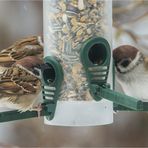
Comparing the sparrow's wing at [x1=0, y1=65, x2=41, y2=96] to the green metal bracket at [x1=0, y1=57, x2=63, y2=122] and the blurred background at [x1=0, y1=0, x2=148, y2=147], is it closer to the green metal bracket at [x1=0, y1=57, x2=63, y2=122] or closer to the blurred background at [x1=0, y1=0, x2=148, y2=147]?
the green metal bracket at [x1=0, y1=57, x2=63, y2=122]

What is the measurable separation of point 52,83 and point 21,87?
0.12 m

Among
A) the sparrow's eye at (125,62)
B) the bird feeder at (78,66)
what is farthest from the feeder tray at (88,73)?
the sparrow's eye at (125,62)

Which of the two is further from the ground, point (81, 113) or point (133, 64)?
point (133, 64)

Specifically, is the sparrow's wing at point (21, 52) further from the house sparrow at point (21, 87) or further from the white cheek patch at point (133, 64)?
the white cheek patch at point (133, 64)

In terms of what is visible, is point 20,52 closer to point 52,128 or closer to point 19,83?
point 19,83

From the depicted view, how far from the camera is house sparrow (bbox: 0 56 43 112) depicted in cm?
189

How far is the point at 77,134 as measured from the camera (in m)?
2.84

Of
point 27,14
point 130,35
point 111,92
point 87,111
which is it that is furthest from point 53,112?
point 27,14

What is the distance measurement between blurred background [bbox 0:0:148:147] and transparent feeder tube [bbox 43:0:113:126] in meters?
0.56

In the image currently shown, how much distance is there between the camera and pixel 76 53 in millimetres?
1810

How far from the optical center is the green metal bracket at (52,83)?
181 cm

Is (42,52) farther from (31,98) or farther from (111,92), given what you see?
(111,92)

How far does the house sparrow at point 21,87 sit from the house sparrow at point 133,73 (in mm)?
264

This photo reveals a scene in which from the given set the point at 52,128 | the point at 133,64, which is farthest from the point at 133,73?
the point at 52,128
